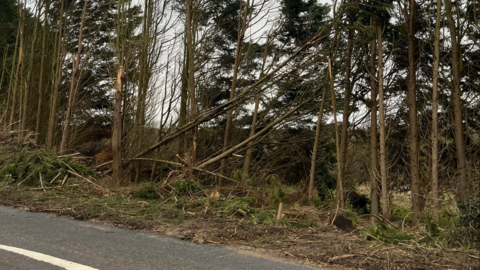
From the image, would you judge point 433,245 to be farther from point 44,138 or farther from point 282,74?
point 44,138

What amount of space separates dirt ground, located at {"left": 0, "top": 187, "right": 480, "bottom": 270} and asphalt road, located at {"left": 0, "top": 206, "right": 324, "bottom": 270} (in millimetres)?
352

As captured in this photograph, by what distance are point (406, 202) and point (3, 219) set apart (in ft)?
37.1

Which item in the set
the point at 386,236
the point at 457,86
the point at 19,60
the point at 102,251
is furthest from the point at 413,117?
the point at 19,60

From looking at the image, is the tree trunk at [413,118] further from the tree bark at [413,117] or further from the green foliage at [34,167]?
the green foliage at [34,167]

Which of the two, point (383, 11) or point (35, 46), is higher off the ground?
point (35, 46)

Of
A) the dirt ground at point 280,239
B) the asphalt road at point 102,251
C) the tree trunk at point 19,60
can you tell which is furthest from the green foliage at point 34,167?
the tree trunk at point 19,60

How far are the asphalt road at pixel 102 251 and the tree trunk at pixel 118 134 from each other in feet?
17.7

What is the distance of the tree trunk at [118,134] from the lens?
11.0 meters

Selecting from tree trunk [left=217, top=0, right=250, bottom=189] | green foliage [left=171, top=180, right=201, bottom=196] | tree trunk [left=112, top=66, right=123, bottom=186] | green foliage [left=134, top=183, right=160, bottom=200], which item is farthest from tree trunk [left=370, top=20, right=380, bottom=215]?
tree trunk [left=112, top=66, right=123, bottom=186]

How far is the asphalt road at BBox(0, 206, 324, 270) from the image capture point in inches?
159

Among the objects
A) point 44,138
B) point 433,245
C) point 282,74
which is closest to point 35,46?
point 44,138

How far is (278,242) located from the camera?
530cm

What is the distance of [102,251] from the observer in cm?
452

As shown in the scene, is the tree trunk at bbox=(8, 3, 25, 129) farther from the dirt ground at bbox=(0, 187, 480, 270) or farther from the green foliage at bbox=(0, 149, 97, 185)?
the dirt ground at bbox=(0, 187, 480, 270)
